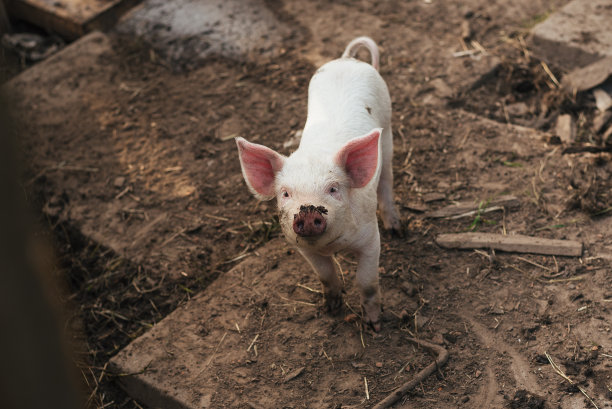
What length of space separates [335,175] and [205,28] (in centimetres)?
393

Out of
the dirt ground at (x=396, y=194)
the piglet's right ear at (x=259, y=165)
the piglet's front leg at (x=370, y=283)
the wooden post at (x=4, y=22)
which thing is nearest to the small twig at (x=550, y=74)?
the dirt ground at (x=396, y=194)

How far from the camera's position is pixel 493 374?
133 inches

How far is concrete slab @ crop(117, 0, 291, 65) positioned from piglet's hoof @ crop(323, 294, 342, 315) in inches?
126

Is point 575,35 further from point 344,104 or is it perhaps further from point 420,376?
point 420,376

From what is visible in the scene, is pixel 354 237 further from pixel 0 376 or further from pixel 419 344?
pixel 0 376

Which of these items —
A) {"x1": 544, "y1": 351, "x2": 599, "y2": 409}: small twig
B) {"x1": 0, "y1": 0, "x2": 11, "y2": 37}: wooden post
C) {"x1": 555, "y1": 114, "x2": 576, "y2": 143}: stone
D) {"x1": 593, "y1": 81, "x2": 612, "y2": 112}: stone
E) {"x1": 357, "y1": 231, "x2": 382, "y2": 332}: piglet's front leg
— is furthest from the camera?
{"x1": 0, "y1": 0, "x2": 11, "y2": 37}: wooden post

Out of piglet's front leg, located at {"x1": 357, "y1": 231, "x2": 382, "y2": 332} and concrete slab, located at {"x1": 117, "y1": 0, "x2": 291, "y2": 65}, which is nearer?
piglet's front leg, located at {"x1": 357, "y1": 231, "x2": 382, "y2": 332}

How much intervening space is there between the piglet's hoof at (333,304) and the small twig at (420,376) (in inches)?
21.6

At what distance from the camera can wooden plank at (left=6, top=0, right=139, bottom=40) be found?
277 inches

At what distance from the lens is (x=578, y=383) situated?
10.7ft

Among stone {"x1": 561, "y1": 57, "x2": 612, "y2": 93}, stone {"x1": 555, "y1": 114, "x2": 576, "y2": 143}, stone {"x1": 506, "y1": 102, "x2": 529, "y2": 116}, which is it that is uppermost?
stone {"x1": 561, "y1": 57, "x2": 612, "y2": 93}

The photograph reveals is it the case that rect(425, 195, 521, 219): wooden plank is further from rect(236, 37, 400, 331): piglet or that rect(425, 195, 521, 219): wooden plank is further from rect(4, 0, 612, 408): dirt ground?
rect(236, 37, 400, 331): piglet

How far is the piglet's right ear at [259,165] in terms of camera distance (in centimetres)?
330

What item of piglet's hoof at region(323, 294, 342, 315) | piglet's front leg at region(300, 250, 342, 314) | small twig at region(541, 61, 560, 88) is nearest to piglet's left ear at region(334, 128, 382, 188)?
piglet's front leg at region(300, 250, 342, 314)
